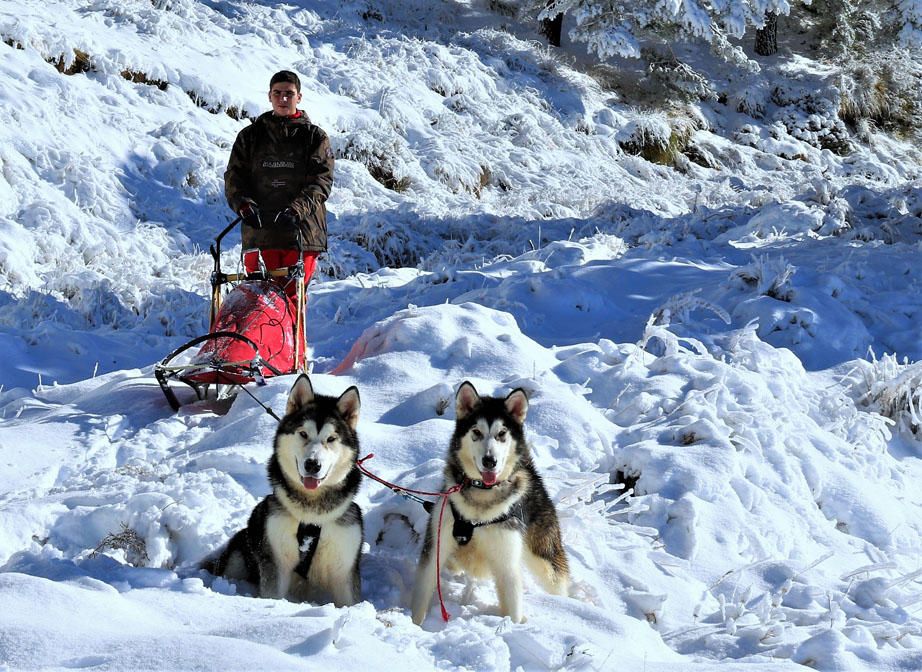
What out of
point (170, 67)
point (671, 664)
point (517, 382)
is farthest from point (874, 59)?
point (671, 664)

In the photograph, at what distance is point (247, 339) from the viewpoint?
5195 mm

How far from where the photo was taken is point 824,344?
724 centimetres

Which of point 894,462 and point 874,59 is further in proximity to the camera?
point 874,59

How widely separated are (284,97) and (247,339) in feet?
6.80

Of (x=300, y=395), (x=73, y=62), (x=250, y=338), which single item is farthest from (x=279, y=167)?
(x=73, y=62)

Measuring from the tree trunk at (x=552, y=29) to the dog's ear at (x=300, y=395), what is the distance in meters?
19.2

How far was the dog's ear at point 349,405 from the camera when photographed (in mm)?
3596

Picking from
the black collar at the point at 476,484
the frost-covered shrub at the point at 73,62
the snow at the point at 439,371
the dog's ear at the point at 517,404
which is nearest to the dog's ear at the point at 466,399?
the dog's ear at the point at 517,404

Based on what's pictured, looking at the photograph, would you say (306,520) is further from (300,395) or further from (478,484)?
(478,484)

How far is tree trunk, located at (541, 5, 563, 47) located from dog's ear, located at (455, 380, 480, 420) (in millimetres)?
19051

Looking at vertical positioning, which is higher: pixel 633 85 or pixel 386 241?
pixel 633 85

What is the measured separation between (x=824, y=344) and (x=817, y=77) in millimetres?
17167

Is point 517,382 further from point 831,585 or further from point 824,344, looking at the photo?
point 824,344

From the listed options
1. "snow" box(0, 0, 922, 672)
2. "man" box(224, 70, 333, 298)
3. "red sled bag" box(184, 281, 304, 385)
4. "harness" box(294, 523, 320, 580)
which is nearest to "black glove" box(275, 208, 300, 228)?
"man" box(224, 70, 333, 298)
